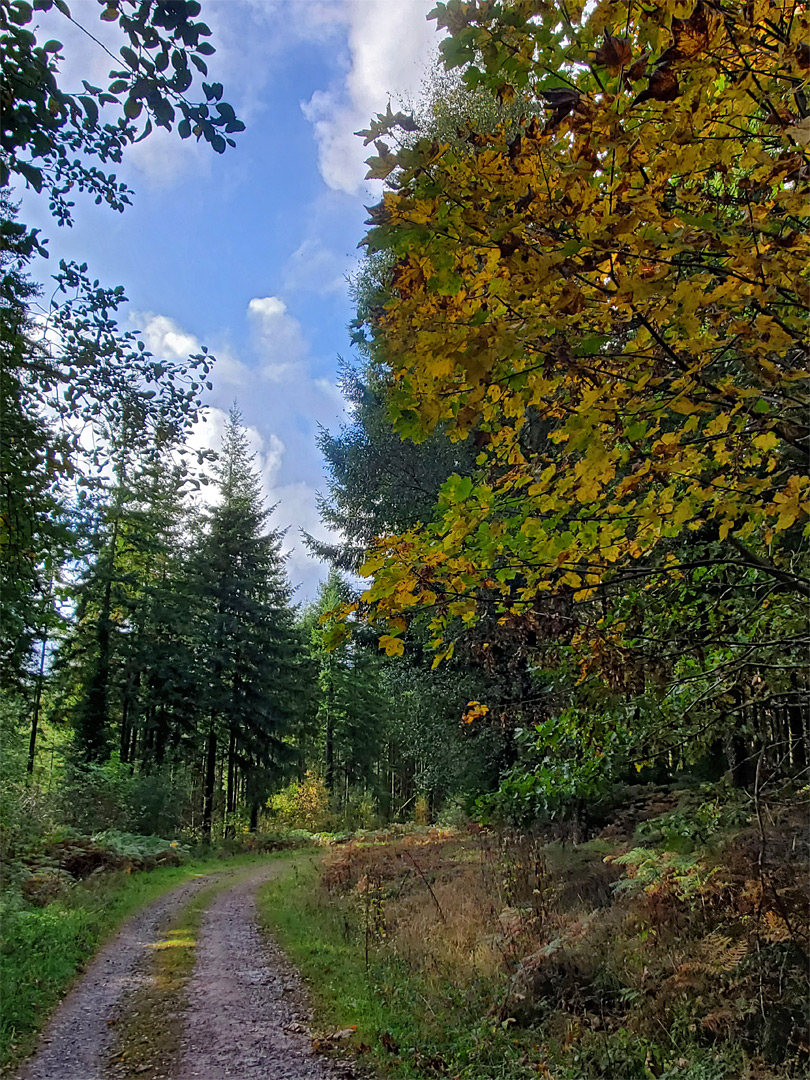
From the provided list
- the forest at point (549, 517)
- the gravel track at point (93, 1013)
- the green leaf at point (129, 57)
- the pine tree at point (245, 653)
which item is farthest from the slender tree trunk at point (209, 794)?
the green leaf at point (129, 57)

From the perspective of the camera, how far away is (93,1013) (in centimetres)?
569

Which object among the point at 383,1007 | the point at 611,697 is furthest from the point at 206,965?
the point at 611,697

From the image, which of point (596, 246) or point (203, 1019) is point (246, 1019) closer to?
point (203, 1019)

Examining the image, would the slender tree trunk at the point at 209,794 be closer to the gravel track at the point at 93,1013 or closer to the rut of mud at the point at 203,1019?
the gravel track at the point at 93,1013

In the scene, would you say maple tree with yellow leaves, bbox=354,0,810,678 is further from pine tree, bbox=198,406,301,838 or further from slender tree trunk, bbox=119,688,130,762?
slender tree trunk, bbox=119,688,130,762

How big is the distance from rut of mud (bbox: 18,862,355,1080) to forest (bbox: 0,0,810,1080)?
0.73 ft

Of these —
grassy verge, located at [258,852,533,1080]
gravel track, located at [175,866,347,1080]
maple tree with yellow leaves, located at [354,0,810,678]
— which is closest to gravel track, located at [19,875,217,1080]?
gravel track, located at [175,866,347,1080]

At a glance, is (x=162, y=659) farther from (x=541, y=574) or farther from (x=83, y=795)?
(x=541, y=574)

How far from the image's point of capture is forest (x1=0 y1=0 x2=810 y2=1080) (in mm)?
1849

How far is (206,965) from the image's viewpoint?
23.3ft

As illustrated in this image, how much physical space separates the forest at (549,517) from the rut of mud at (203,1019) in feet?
0.73

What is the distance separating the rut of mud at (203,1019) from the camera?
4633 millimetres

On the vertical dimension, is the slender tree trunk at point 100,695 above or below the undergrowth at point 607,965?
above

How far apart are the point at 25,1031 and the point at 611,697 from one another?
18.4 ft
